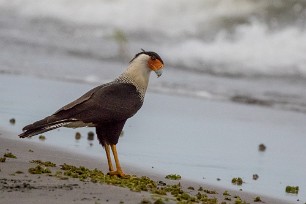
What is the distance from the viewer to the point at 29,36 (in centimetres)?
2953

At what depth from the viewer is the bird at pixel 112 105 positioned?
938 centimetres

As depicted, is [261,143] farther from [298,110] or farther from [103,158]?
[298,110]

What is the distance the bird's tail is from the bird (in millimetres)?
11

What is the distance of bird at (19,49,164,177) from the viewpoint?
9.38 meters

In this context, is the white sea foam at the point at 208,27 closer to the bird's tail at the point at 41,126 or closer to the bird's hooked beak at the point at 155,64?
the bird's hooked beak at the point at 155,64

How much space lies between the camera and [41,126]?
9.02m

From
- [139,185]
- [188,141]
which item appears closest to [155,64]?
[139,185]

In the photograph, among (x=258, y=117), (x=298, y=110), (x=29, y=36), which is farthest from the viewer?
(x=29, y=36)

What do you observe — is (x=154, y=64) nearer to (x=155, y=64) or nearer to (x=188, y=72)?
(x=155, y=64)

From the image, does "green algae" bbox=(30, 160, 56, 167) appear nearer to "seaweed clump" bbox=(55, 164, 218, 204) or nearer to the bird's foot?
"seaweed clump" bbox=(55, 164, 218, 204)

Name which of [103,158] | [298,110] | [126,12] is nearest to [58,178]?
[103,158]

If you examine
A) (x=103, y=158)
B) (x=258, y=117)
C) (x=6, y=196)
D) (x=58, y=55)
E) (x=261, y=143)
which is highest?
(x=58, y=55)

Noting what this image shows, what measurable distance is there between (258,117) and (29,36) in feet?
43.5

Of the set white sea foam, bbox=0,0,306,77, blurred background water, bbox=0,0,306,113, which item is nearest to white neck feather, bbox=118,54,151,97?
blurred background water, bbox=0,0,306,113
